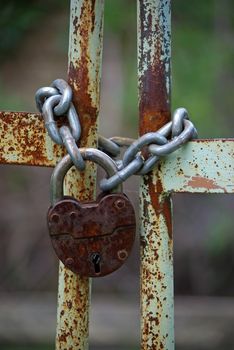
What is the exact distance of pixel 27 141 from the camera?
879 mm

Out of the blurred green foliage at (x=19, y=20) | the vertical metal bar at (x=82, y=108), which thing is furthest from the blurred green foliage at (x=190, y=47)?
the vertical metal bar at (x=82, y=108)

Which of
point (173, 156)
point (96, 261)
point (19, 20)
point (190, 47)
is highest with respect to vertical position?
point (19, 20)

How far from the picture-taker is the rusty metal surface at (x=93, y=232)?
2.73ft

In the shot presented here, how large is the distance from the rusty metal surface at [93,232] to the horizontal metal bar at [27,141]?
0.07 metres

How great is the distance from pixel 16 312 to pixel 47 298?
0.19 metres

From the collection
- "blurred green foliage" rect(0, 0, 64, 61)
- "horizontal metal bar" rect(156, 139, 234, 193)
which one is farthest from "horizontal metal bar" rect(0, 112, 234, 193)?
"blurred green foliage" rect(0, 0, 64, 61)

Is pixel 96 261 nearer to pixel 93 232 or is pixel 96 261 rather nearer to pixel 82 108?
pixel 93 232

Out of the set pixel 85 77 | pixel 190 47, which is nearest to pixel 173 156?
pixel 85 77

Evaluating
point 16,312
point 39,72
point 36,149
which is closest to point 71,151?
point 36,149

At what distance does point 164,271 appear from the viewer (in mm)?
871

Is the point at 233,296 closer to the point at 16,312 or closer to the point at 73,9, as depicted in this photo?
the point at 16,312

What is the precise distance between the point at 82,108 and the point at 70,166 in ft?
0.25

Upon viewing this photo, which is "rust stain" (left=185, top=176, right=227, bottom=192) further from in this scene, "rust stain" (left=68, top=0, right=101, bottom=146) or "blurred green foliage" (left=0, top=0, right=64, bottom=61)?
"blurred green foliage" (left=0, top=0, right=64, bottom=61)

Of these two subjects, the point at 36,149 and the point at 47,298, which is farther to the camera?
the point at 47,298
